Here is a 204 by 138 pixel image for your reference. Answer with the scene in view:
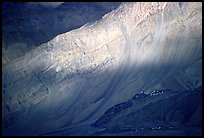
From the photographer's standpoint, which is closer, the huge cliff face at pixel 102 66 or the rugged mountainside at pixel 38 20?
the huge cliff face at pixel 102 66

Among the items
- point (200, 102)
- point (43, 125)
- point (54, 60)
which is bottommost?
point (200, 102)

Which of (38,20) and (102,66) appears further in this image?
(38,20)

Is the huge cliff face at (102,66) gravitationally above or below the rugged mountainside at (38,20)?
below

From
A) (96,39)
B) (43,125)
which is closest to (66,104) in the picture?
(43,125)

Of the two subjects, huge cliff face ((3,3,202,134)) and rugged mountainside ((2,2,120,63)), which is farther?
rugged mountainside ((2,2,120,63))

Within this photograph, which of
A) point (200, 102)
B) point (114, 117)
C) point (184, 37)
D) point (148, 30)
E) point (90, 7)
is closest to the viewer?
point (200, 102)

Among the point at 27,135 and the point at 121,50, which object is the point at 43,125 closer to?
the point at 27,135

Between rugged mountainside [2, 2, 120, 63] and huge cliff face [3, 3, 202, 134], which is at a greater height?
rugged mountainside [2, 2, 120, 63]

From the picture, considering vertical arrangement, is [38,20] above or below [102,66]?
above
